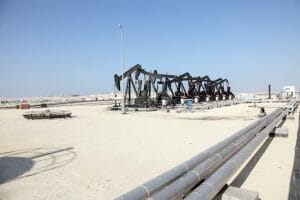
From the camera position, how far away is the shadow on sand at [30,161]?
647cm

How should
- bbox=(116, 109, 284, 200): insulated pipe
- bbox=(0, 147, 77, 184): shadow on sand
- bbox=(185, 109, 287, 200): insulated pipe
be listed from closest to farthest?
1. bbox=(116, 109, 284, 200): insulated pipe
2. bbox=(185, 109, 287, 200): insulated pipe
3. bbox=(0, 147, 77, 184): shadow on sand

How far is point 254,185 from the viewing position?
5262 mm

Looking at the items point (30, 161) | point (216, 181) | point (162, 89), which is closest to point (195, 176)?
point (216, 181)

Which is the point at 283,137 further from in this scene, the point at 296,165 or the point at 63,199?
the point at 63,199

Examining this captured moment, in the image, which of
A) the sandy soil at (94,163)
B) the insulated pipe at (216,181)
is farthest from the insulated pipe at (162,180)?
the sandy soil at (94,163)

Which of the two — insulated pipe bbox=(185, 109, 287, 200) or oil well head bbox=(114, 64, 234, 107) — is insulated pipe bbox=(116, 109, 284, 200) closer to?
insulated pipe bbox=(185, 109, 287, 200)

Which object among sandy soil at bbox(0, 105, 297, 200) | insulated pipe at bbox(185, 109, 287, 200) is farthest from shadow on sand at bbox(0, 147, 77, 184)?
insulated pipe at bbox(185, 109, 287, 200)

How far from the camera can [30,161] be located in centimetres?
766

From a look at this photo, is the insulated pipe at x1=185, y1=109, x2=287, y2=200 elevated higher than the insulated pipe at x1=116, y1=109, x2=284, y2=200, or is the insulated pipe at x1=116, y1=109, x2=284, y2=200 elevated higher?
the insulated pipe at x1=116, y1=109, x2=284, y2=200

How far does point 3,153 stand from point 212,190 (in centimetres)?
782

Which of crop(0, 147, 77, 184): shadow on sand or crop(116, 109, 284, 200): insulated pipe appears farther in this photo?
crop(0, 147, 77, 184): shadow on sand

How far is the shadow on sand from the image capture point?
6473 mm

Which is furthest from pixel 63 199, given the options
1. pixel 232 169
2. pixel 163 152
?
pixel 163 152

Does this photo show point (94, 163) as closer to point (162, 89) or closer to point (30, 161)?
point (30, 161)
